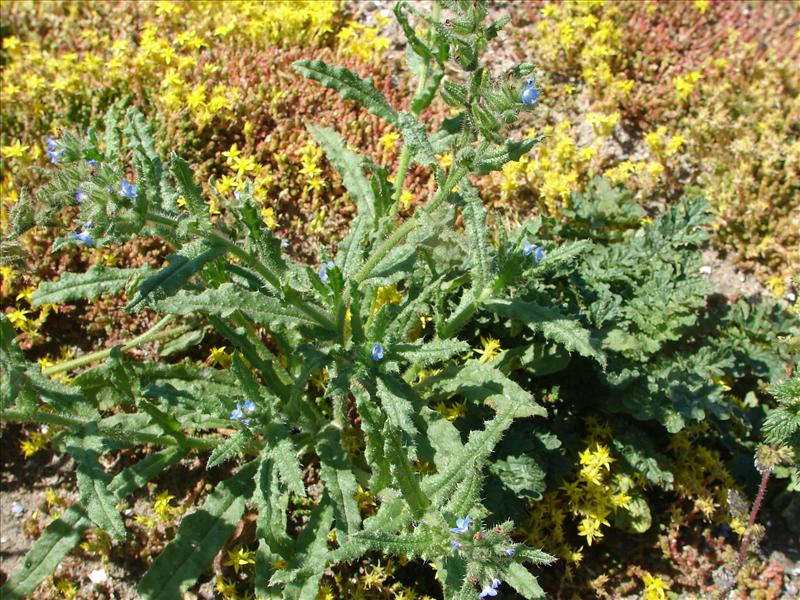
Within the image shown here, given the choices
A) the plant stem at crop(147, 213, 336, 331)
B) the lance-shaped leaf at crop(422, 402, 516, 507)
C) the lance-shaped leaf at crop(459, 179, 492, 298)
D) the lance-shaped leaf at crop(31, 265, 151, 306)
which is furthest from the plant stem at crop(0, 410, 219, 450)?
the lance-shaped leaf at crop(459, 179, 492, 298)

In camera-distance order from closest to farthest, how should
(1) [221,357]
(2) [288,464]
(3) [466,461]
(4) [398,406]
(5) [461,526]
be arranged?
(5) [461,526], (3) [466,461], (2) [288,464], (4) [398,406], (1) [221,357]

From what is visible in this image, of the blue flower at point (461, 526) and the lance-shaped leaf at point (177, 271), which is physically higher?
the lance-shaped leaf at point (177, 271)

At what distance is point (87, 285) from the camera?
3.19m

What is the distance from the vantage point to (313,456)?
4.19 meters

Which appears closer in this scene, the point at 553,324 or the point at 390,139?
the point at 553,324

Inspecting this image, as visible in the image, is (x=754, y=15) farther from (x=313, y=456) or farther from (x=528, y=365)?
(x=313, y=456)

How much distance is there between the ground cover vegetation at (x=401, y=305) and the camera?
9.91ft

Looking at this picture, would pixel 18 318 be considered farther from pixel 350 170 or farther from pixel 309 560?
pixel 309 560

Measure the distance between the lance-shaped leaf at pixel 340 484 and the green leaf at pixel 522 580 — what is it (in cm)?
79

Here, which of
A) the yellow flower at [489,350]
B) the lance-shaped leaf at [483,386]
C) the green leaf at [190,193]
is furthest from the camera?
the yellow flower at [489,350]

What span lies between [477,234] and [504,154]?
391 mm

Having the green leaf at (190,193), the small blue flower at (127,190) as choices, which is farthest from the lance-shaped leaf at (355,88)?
the small blue flower at (127,190)

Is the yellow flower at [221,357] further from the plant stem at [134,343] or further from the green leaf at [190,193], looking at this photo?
the green leaf at [190,193]

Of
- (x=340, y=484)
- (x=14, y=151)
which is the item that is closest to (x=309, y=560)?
(x=340, y=484)
